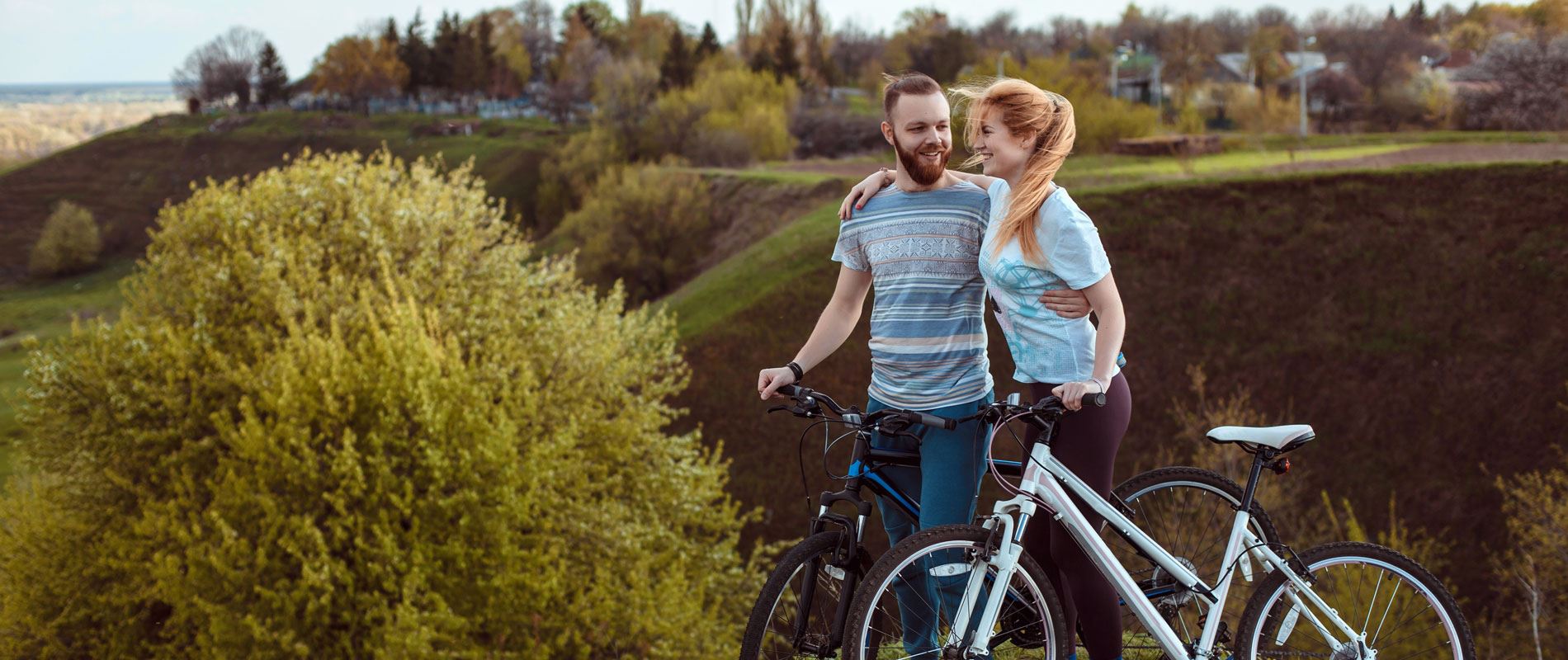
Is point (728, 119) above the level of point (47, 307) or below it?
above

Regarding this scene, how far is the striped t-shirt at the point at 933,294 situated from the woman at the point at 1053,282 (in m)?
0.13

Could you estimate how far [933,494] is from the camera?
4.25 metres

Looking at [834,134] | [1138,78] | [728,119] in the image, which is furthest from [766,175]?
[1138,78]

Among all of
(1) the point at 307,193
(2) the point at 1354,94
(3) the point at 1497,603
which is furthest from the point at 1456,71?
(1) the point at 307,193

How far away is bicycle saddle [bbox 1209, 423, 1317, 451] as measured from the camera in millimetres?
4016

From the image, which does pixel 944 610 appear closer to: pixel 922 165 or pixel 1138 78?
pixel 922 165

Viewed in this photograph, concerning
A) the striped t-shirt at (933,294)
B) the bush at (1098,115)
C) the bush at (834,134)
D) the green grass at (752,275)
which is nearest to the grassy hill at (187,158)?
the bush at (834,134)

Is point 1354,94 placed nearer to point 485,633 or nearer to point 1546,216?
point 1546,216

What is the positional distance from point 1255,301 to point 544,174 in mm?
56513

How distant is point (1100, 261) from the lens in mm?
3898

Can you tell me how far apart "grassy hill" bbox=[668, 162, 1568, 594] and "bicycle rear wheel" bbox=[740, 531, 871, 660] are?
75.4 ft

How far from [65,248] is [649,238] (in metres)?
62.6

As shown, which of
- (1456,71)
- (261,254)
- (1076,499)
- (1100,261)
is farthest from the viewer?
(1456,71)

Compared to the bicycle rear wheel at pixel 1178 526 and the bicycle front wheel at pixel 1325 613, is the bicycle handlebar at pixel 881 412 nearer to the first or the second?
the bicycle rear wheel at pixel 1178 526
